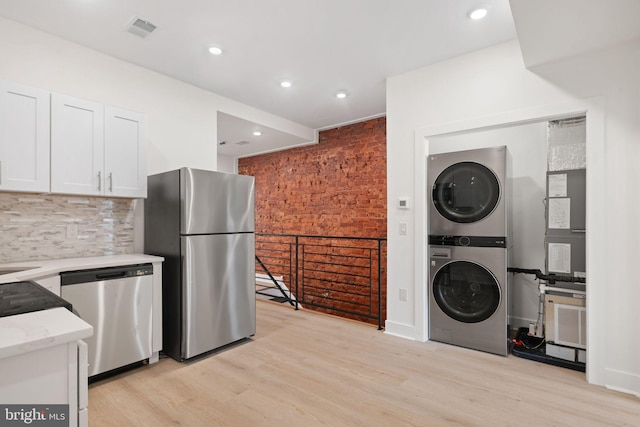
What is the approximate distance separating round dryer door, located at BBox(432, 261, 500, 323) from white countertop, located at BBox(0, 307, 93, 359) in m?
2.90

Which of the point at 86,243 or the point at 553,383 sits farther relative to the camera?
the point at 86,243

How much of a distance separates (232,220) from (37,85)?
181cm

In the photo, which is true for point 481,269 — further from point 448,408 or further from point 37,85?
point 37,85

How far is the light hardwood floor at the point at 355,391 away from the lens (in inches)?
79.0

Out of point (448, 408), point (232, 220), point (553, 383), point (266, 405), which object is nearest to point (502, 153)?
point (553, 383)

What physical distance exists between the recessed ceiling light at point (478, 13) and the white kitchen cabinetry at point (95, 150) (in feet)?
9.11

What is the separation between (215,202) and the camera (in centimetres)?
299

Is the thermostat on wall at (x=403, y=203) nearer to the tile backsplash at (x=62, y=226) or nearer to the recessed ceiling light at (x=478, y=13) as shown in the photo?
the recessed ceiling light at (x=478, y=13)

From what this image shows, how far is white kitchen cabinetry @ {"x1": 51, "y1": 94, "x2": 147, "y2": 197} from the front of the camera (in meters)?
2.48

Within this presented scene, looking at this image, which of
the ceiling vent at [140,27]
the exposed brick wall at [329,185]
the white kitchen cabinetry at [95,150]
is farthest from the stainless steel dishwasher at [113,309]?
the exposed brick wall at [329,185]

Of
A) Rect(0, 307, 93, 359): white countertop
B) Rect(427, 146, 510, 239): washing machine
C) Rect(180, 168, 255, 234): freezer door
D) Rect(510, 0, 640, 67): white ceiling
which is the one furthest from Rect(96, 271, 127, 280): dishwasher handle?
Rect(510, 0, 640, 67): white ceiling

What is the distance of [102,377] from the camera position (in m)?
2.50

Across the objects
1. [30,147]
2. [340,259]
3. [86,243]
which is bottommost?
[340,259]

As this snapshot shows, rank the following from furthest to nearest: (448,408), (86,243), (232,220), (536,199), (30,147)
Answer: (536,199) → (232,220) → (86,243) → (30,147) → (448,408)
